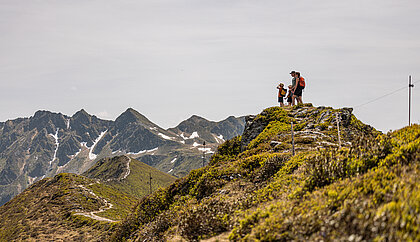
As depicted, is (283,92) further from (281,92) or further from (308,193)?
(308,193)

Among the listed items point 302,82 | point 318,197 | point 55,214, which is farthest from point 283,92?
point 55,214

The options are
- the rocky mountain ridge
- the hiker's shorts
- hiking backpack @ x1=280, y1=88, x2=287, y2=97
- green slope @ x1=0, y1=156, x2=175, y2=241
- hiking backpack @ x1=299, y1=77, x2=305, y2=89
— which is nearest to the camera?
the rocky mountain ridge

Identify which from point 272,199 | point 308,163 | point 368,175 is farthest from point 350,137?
point 368,175

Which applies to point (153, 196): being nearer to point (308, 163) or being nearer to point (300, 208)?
point (308, 163)

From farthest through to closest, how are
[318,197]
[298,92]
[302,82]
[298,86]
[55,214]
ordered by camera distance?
[55,214] < [298,92] < [298,86] < [302,82] < [318,197]

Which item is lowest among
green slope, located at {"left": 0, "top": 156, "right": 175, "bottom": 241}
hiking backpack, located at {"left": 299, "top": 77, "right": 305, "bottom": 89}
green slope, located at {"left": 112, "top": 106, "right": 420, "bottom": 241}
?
green slope, located at {"left": 0, "top": 156, "right": 175, "bottom": 241}

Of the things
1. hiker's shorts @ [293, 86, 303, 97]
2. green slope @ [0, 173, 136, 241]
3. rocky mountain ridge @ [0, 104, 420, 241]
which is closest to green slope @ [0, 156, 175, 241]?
green slope @ [0, 173, 136, 241]

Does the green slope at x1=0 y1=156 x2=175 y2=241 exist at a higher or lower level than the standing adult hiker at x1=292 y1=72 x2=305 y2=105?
lower

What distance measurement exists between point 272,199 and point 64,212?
112m

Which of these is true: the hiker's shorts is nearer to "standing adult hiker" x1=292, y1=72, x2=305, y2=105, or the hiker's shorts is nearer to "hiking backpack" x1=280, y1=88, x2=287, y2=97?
"standing adult hiker" x1=292, y1=72, x2=305, y2=105

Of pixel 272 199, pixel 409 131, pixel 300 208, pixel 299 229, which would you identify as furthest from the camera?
pixel 272 199

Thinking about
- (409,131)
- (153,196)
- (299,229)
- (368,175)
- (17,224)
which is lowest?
(17,224)

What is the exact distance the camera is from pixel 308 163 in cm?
1034

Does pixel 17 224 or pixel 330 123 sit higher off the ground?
pixel 330 123
